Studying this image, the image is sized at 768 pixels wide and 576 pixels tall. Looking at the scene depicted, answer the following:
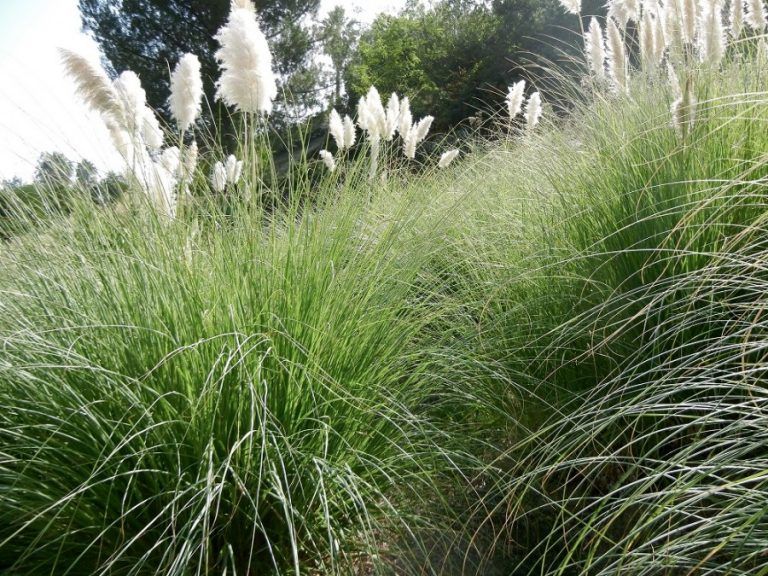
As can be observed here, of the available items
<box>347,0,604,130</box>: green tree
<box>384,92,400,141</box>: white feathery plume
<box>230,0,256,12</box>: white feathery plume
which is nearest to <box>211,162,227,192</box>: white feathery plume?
<box>230,0,256,12</box>: white feathery plume

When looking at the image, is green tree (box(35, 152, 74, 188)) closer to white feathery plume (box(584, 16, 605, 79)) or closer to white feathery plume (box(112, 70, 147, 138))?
white feathery plume (box(112, 70, 147, 138))

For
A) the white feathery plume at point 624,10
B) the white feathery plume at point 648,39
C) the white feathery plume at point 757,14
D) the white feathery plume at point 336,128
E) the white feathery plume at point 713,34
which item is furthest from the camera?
the white feathery plume at point 336,128

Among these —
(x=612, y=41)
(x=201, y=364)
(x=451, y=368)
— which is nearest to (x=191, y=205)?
(x=201, y=364)

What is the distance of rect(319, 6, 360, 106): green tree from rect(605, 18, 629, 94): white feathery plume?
59.8 ft

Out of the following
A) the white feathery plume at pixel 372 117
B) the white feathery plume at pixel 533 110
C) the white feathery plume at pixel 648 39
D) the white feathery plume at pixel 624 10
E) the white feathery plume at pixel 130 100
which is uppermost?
the white feathery plume at pixel 130 100

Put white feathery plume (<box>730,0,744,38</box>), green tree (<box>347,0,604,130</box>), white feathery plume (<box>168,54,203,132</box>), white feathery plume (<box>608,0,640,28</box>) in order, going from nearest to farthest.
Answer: white feathery plume (<box>168,54,203,132</box>) → white feathery plume (<box>730,0,744,38</box>) → white feathery plume (<box>608,0,640,28</box>) → green tree (<box>347,0,604,130</box>)

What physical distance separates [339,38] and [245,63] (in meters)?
22.8

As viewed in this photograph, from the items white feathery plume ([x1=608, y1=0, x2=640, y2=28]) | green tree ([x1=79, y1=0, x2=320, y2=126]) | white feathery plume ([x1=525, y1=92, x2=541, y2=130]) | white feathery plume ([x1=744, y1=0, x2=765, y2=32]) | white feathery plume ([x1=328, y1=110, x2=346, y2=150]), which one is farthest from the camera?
green tree ([x1=79, y1=0, x2=320, y2=126])

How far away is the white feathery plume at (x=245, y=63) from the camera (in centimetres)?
273

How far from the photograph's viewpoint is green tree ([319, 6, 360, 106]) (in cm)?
2272

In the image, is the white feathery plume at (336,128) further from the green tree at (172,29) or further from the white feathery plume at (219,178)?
the green tree at (172,29)

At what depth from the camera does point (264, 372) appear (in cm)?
201

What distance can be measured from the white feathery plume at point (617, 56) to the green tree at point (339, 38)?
1822cm

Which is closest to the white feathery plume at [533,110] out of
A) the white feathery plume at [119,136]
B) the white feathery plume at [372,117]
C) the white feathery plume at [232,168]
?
the white feathery plume at [372,117]
